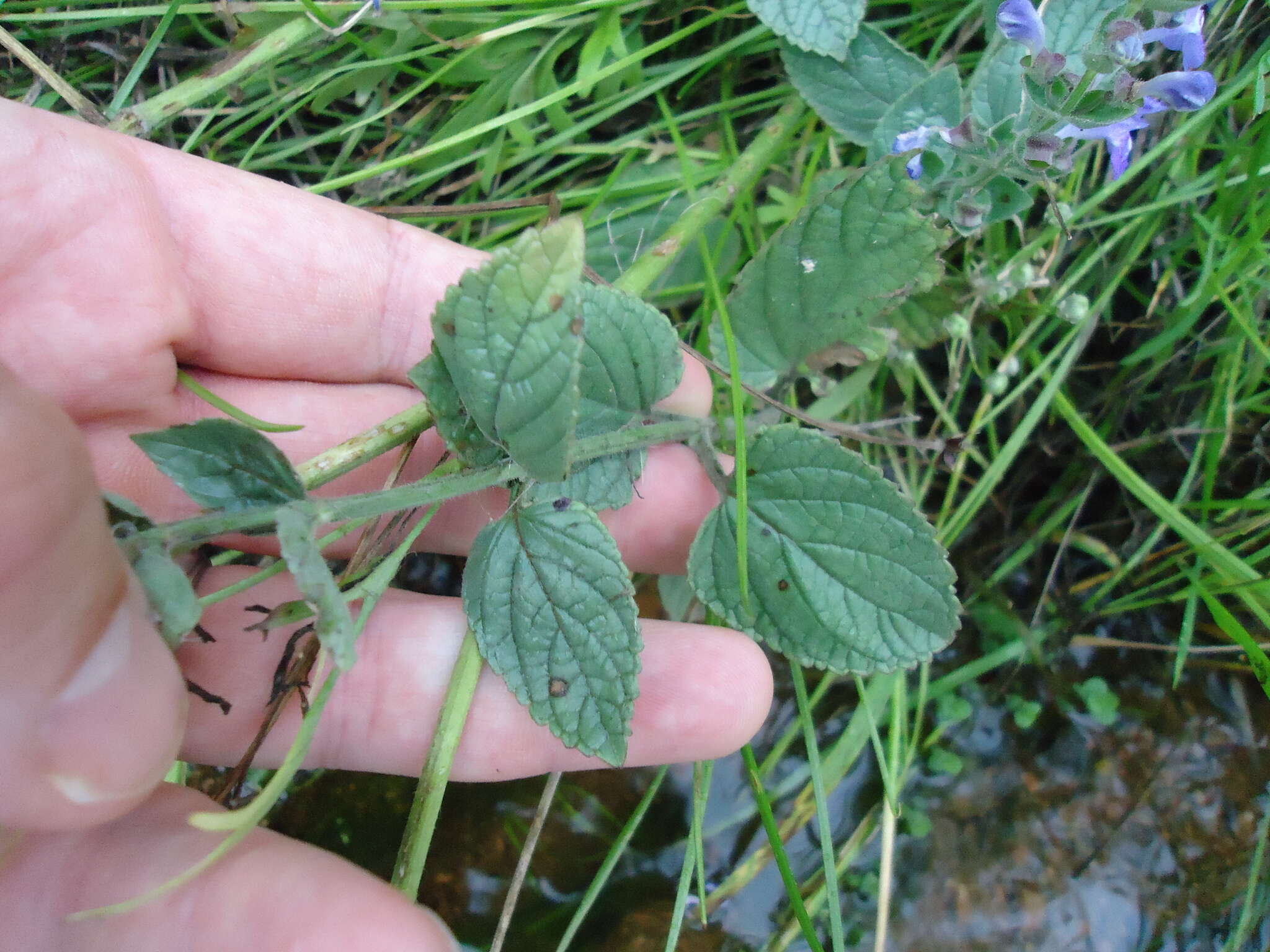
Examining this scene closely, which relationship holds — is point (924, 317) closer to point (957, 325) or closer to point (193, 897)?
point (957, 325)

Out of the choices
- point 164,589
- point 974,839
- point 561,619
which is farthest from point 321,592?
point 974,839

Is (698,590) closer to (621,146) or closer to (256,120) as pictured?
(621,146)

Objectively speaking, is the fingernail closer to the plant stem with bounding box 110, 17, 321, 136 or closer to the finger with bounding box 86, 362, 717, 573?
the finger with bounding box 86, 362, 717, 573

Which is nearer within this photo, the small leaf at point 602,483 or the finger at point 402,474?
the small leaf at point 602,483

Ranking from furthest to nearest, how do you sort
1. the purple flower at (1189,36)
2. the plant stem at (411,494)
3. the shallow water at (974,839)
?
1. the shallow water at (974,839)
2. the purple flower at (1189,36)
3. the plant stem at (411,494)

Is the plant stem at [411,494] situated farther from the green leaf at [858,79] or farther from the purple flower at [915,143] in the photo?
the green leaf at [858,79]

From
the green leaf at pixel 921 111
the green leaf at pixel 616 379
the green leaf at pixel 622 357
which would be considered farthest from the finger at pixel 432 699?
the green leaf at pixel 921 111

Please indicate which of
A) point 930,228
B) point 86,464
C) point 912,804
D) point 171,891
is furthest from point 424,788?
point 930,228
